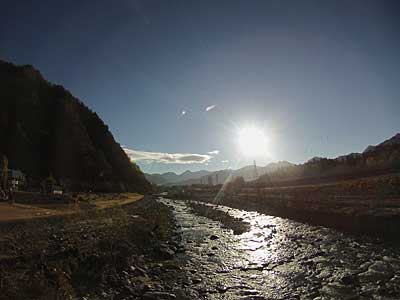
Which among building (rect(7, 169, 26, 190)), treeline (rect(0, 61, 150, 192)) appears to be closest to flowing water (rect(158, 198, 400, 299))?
building (rect(7, 169, 26, 190))

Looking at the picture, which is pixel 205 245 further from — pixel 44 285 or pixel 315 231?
pixel 44 285

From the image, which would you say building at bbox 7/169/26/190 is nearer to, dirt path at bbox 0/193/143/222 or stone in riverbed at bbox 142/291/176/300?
dirt path at bbox 0/193/143/222

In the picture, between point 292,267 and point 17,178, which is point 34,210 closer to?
point 292,267

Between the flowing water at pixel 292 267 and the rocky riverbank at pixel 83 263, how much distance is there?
155 centimetres

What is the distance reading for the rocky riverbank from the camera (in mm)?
9555

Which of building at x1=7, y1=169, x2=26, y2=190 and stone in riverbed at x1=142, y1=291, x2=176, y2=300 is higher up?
building at x1=7, y1=169, x2=26, y2=190

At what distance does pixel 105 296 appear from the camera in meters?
10.3

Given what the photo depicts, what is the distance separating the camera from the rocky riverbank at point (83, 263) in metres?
9.55

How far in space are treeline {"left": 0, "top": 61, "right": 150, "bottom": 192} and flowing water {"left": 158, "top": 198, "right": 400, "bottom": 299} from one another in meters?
60.0

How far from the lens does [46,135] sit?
8112 centimetres

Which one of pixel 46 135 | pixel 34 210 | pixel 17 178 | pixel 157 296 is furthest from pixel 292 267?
pixel 46 135

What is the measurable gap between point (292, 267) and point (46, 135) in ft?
281

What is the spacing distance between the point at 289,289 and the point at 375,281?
160 inches

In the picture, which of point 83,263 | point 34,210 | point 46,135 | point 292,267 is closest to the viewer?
point 83,263
